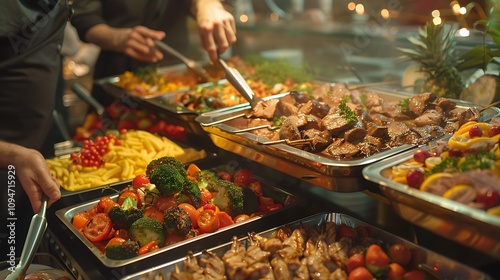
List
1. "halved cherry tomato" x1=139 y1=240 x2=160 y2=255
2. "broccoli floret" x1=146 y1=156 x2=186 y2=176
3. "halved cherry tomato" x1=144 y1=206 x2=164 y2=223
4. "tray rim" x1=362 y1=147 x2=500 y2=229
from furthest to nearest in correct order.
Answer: "broccoli floret" x1=146 y1=156 x2=186 y2=176 < "halved cherry tomato" x1=144 y1=206 x2=164 y2=223 < "halved cherry tomato" x1=139 y1=240 x2=160 y2=255 < "tray rim" x1=362 y1=147 x2=500 y2=229

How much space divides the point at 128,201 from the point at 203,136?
1.00 meters

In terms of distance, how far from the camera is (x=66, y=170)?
2.94 m

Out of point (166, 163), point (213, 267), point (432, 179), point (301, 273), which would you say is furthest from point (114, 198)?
point (432, 179)

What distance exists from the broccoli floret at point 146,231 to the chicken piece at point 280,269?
1.63 feet

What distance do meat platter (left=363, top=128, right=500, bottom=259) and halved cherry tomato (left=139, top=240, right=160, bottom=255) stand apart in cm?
87

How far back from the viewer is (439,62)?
2.90 m

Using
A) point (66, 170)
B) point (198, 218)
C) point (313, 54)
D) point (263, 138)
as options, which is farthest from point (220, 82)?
point (198, 218)

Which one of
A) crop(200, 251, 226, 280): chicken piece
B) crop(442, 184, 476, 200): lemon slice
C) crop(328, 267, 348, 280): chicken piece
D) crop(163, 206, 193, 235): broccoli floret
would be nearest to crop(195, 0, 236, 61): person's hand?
crop(163, 206, 193, 235): broccoli floret

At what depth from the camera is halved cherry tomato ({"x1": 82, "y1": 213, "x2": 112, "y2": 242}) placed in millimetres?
2166

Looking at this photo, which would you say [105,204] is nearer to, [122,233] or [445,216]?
[122,233]

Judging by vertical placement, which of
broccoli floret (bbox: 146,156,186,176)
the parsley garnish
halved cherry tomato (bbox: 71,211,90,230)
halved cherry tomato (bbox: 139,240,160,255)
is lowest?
halved cherry tomato (bbox: 71,211,90,230)

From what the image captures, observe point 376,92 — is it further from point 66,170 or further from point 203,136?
point 66,170

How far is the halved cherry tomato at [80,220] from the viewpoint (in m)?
2.30

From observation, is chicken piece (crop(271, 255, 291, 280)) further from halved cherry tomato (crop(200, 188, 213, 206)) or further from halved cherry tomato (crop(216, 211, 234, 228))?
halved cherry tomato (crop(200, 188, 213, 206))
